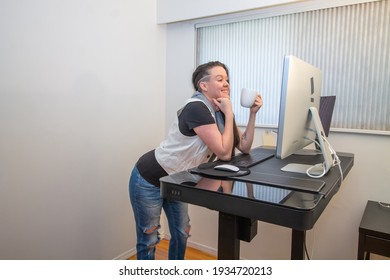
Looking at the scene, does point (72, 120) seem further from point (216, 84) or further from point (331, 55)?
point (331, 55)

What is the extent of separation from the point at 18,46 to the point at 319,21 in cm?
174

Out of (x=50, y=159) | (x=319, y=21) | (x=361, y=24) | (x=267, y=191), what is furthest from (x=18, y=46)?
(x=361, y=24)

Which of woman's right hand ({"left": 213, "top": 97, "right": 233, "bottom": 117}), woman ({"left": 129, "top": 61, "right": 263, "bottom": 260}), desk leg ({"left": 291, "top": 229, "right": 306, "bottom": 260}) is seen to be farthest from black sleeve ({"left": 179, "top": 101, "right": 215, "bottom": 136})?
desk leg ({"left": 291, "top": 229, "right": 306, "bottom": 260})

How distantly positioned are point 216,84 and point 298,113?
498 mm

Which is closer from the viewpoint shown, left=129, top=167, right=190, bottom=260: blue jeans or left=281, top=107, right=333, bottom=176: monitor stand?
left=281, top=107, right=333, bottom=176: monitor stand

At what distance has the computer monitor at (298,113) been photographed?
0.88m

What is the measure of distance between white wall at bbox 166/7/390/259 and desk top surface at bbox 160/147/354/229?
2.62ft

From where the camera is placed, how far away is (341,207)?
1.82 meters

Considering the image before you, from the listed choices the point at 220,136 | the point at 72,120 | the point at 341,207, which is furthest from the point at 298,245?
the point at 72,120

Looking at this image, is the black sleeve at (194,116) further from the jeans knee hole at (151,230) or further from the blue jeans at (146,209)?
the jeans knee hole at (151,230)

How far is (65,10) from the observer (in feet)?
5.37

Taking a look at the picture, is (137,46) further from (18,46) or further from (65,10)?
(18,46)

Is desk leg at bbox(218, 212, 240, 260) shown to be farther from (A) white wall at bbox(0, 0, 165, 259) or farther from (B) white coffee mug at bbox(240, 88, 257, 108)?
(A) white wall at bbox(0, 0, 165, 259)

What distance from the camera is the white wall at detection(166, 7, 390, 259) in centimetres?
170
